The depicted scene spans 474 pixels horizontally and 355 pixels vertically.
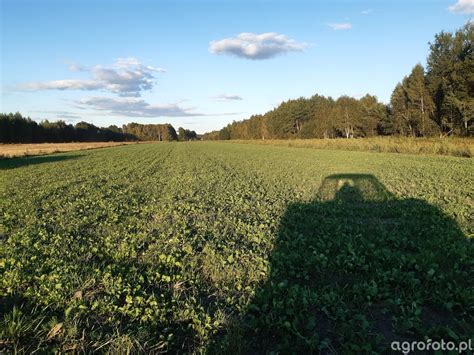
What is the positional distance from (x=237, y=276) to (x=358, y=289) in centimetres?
188

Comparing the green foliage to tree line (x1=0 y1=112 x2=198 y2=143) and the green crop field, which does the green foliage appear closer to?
tree line (x1=0 y1=112 x2=198 y2=143)

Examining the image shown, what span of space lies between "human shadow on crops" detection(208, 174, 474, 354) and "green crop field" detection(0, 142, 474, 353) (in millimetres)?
21

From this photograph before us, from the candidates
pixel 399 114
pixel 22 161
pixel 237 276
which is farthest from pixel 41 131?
pixel 237 276

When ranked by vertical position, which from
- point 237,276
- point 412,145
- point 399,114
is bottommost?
point 237,276

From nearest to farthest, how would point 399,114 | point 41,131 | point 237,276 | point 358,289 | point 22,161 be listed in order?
1. point 358,289
2. point 237,276
3. point 22,161
4. point 399,114
5. point 41,131

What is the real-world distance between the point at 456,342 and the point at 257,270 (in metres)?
2.78

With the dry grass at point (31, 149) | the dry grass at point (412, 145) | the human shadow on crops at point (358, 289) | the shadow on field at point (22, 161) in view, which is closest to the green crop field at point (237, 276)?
the human shadow on crops at point (358, 289)

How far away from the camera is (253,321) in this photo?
3.68 meters

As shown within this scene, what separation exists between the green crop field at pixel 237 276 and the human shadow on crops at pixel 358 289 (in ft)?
0.07

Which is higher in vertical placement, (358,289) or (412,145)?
(412,145)

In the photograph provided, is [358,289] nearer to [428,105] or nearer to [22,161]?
[22,161]

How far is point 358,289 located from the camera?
14.4 feet

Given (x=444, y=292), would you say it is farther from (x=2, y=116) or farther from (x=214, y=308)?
(x=2, y=116)

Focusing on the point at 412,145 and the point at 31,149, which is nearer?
the point at 412,145
